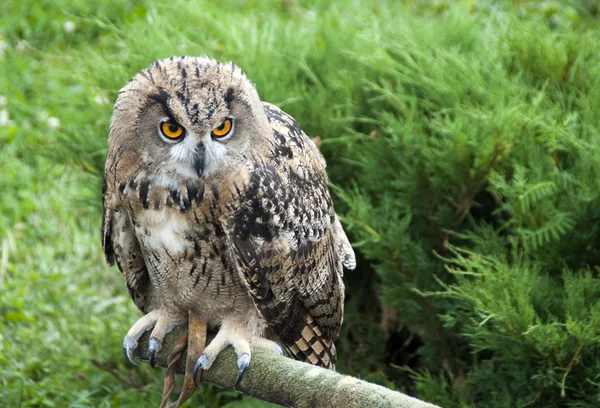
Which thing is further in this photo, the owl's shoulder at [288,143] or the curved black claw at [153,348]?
the curved black claw at [153,348]

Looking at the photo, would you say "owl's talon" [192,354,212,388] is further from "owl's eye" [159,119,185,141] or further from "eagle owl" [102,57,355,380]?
"owl's eye" [159,119,185,141]

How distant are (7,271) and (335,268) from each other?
8.30ft

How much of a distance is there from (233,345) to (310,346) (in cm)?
35

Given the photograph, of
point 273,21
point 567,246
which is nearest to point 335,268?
point 567,246

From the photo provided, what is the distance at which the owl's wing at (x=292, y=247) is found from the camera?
2557 millimetres

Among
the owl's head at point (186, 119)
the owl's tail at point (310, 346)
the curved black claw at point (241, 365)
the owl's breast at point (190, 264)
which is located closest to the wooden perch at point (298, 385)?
the curved black claw at point (241, 365)

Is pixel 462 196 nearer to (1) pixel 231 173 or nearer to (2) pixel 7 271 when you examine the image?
(1) pixel 231 173

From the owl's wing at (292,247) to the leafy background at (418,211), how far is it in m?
0.38

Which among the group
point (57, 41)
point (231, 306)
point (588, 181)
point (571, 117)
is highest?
point (571, 117)

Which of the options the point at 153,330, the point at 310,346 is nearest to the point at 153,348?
the point at 153,330

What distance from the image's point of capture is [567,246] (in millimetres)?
3121

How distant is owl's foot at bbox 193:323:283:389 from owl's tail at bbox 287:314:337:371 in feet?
0.39

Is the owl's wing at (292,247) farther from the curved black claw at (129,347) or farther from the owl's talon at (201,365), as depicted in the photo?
the curved black claw at (129,347)

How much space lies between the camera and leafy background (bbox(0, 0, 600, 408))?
297cm
